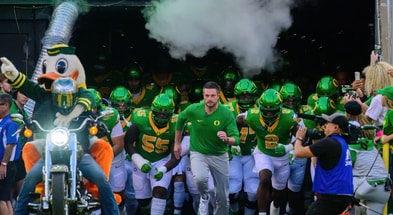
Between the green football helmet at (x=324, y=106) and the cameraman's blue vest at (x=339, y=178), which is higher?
the green football helmet at (x=324, y=106)

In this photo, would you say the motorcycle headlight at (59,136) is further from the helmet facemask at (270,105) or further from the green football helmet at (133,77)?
the green football helmet at (133,77)

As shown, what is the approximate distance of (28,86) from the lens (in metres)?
9.34

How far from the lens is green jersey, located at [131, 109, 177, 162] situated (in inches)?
473

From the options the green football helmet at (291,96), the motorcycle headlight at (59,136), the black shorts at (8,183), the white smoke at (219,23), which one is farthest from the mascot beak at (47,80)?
the green football helmet at (291,96)

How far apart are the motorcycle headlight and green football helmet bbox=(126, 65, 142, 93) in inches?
220

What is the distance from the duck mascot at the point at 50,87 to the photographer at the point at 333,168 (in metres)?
2.43

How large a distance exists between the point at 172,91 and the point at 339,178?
5340 millimetres

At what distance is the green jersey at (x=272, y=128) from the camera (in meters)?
12.0

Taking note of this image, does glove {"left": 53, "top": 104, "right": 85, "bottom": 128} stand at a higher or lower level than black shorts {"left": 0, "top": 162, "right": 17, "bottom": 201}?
higher

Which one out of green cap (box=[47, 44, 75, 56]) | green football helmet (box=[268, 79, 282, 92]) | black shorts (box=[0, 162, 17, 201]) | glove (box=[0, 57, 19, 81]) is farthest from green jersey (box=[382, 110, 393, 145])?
black shorts (box=[0, 162, 17, 201])

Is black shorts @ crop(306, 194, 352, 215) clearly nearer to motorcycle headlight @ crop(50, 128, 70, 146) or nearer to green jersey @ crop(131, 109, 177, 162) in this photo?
motorcycle headlight @ crop(50, 128, 70, 146)

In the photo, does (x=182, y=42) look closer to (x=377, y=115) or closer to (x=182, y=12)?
(x=182, y=12)

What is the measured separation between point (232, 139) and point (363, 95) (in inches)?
97.0

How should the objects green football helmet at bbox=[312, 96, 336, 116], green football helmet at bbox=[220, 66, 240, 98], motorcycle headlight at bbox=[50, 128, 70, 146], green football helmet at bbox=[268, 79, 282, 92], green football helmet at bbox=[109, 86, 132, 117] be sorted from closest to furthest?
motorcycle headlight at bbox=[50, 128, 70, 146] < green football helmet at bbox=[312, 96, 336, 116] < green football helmet at bbox=[109, 86, 132, 117] < green football helmet at bbox=[220, 66, 240, 98] < green football helmet at bbox=[268, 79, 282, 92]
